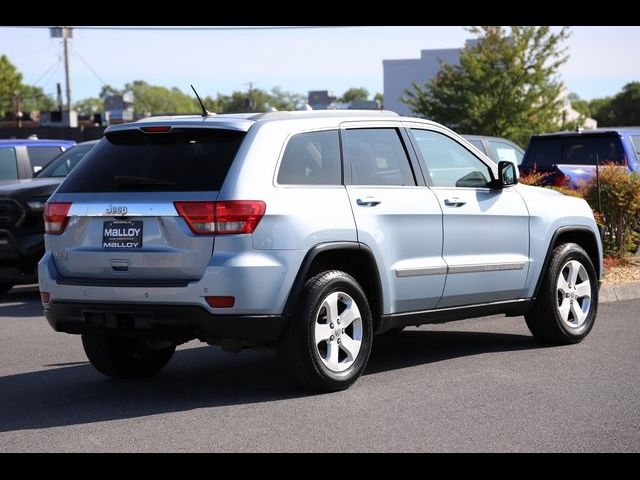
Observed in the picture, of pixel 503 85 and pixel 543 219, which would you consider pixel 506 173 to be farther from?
pixel 503 85

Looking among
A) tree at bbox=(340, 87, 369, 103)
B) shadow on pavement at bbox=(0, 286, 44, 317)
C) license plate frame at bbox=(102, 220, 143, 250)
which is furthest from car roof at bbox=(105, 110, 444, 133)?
tree at bbox=(340, 87, 369, 103)

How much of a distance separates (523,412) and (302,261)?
1.71 metres

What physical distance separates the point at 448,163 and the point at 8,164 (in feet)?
28.2

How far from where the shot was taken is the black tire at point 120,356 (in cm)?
809

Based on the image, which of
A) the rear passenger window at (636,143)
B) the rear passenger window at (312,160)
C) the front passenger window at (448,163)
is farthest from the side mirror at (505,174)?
the rear passenger window at (636,143)

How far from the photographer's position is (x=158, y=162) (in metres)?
7.46

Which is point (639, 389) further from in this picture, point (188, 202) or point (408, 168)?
point (188, 202)

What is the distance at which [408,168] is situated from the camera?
8.34 m

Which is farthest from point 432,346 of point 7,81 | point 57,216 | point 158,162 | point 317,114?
point 7,81

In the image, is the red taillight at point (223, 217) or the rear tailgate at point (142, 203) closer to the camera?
the red taillight at point (223, 217)

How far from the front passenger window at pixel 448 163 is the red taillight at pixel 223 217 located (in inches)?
76.7

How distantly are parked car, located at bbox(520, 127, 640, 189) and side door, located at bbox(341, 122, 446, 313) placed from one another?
24.9 feet

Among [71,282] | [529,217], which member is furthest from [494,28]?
[71,282]

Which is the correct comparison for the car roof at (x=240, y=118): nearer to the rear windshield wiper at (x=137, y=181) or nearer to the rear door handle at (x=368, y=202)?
the rear windshield wiper at (x=137, y=181)
